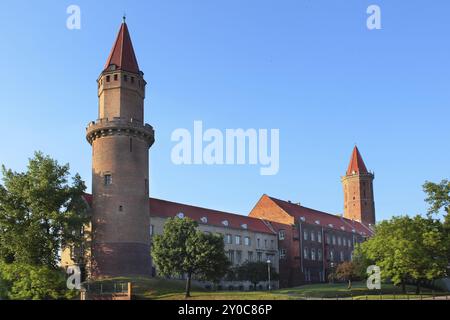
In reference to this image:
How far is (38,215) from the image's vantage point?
52.5 metres

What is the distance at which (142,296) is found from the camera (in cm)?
5100

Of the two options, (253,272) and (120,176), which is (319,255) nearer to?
(253,272)

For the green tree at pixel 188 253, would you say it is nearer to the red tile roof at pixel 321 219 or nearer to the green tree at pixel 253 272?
the green tree at pixel 253 272

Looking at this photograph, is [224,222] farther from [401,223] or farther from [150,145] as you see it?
[401,223]

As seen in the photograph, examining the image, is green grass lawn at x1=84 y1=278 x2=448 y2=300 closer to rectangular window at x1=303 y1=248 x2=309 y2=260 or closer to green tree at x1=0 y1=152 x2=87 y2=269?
green tree at x1=0 y1=152 x2=87 y2=269

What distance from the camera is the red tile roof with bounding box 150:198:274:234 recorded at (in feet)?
240

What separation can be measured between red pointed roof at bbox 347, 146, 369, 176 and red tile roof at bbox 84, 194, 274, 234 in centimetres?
4356

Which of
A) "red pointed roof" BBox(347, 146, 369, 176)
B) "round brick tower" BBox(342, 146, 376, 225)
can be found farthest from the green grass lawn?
"red pointed roof" BBox(347, 146, 369, 176)

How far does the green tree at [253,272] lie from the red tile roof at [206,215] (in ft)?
24.7

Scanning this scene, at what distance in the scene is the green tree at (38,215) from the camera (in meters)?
51.0

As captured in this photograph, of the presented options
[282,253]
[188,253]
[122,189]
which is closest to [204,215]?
[282,253]

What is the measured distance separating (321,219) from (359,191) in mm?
25159
